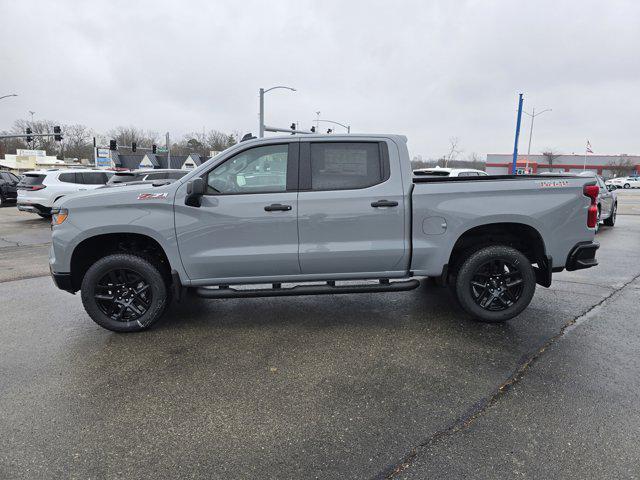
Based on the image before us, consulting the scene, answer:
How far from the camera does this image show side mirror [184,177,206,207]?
420cm

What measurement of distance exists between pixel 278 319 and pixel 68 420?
2364 mm

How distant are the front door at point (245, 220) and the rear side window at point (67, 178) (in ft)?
44.1

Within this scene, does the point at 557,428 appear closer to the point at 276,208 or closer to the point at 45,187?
the point at 276,208

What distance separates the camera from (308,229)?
4.43 meters

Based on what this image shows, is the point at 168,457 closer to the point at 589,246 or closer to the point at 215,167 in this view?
the point at 215,167


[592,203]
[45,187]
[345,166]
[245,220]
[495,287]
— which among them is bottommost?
[495,287]

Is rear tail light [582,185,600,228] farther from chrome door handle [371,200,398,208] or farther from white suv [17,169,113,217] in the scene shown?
white suv [17,169,113,217]

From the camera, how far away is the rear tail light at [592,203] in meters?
4.54

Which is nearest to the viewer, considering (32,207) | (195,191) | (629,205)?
(195,191)

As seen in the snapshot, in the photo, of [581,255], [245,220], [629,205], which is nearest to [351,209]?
[245,220]

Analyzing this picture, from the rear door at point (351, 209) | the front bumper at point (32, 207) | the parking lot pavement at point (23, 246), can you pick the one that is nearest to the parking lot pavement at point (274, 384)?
the rear door at point (351, 209)

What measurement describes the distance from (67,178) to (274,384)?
15137mm

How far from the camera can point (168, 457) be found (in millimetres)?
2625

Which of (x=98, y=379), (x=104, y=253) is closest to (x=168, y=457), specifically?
(x=98, y=379)
